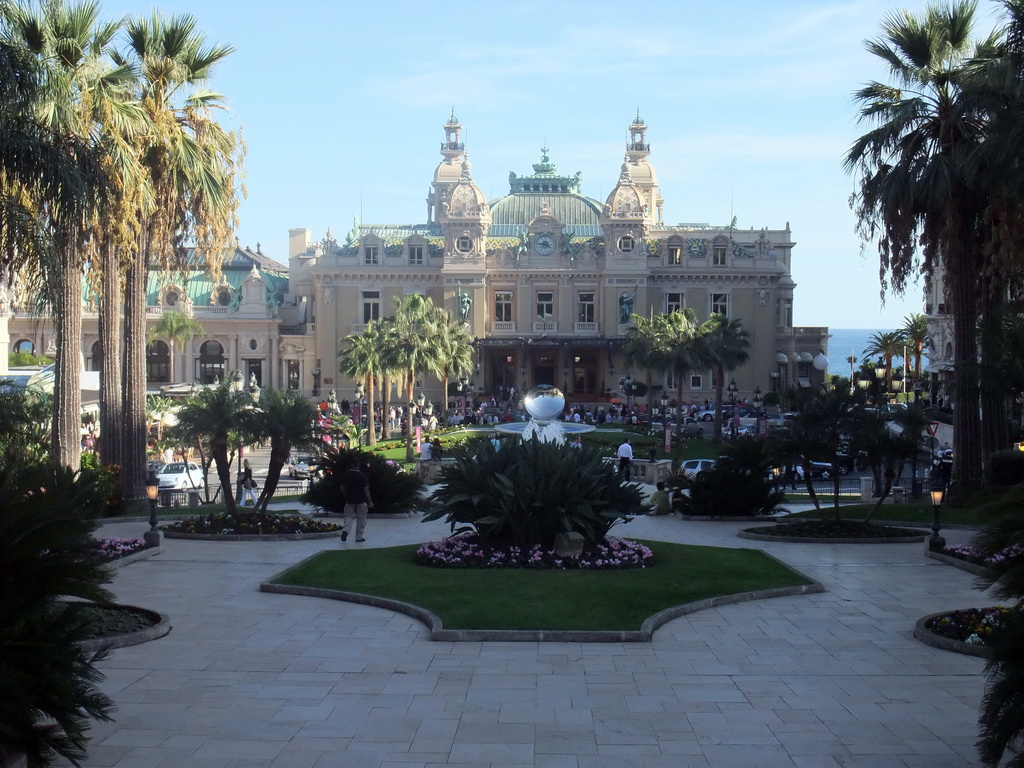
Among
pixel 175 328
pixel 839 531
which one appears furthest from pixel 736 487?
pixel 175 328

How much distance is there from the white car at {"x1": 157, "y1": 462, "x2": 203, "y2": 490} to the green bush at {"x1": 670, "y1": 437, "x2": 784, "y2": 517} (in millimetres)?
17855

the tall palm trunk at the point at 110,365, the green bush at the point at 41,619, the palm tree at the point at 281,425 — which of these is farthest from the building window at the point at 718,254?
the green bush at the point at 41,619

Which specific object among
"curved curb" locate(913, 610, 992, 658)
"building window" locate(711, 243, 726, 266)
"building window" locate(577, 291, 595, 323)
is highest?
"building window" locate(711, 243, 726, 266)

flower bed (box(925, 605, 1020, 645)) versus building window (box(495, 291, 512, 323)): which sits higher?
building window (box(495, 291, 512, 323))

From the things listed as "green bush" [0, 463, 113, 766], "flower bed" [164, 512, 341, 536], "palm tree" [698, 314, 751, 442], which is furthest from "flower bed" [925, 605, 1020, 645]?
"palm tree" [698, 314, 751, 442]

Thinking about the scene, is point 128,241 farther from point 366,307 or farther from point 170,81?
point 366,307

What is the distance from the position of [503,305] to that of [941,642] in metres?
62.1

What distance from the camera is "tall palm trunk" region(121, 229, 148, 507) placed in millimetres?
25891

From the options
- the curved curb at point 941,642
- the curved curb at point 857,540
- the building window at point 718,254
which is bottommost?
Answer: the curved curb at point 941,642

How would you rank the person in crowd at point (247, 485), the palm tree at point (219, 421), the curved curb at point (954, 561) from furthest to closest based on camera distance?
the person in crowd at point (247, 485), the palm tree at point (219, 421), the curved curb at point (954, 561)

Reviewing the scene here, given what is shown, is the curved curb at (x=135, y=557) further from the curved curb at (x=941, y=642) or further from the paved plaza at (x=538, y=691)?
the curved curb at (x=941, y=642)

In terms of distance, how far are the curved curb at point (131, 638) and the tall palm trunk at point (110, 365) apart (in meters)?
13.3

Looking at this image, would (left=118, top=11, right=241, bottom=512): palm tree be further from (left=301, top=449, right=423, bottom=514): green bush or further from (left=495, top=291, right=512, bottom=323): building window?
(left=495, top=291, right=512, bottom=323): building window

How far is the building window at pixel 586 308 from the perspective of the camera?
73.1 metres
